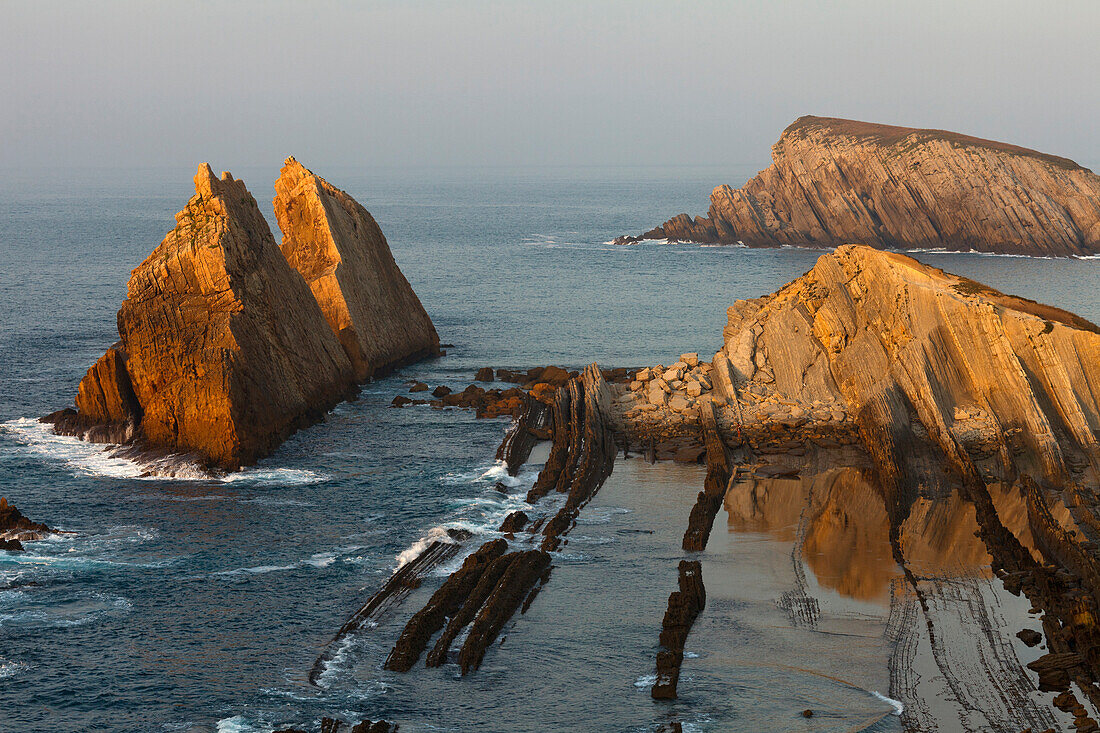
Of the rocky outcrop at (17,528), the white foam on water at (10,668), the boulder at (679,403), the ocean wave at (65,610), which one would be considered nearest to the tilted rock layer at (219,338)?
the rocky outcrop at (17,528)

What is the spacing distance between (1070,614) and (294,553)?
865 inches

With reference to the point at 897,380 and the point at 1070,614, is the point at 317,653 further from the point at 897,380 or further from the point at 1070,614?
the point at 897,380

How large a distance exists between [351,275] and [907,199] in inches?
3918

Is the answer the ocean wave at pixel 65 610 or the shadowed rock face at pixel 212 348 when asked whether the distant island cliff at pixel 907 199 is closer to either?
the shadowed rock face at pixel 212 348

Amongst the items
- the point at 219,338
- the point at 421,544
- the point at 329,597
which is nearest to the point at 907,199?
the point at 219,338

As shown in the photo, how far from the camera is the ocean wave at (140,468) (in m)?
41.0

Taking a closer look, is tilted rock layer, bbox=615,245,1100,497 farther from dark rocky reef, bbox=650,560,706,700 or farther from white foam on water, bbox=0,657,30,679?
white foam on water, bbox=0,657,30,679

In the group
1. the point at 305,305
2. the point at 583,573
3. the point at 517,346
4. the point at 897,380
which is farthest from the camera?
the point at 517,346

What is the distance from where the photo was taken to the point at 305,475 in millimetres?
41594

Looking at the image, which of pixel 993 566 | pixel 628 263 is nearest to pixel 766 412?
pixel 993 566

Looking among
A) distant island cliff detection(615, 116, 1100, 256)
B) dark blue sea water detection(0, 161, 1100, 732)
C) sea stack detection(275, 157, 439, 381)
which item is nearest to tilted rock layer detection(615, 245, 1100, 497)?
dark blue sea water detection(0, 161, 1100, 732)

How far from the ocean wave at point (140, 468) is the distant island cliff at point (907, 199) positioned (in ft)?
358

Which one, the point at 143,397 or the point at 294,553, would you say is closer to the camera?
the point at 294,553

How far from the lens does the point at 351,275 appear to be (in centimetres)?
6059
